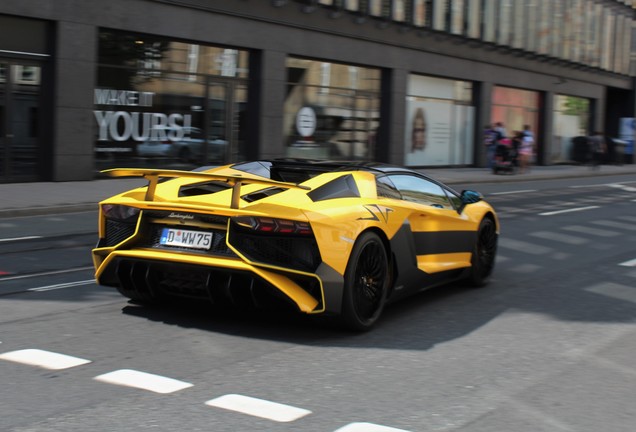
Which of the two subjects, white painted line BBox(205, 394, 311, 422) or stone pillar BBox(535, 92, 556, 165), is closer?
white painted line BBox(205, 394, 311, 422)

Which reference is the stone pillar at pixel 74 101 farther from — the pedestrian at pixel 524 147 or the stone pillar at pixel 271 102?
the pedestrian at pixel 524 147

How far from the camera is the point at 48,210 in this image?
1413 centimetres

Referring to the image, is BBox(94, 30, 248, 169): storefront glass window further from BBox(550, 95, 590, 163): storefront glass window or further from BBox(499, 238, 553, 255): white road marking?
BBox(550, 95, 590, 163): storefront glass window

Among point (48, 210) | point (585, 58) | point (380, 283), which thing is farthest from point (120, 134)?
point (585, 58)

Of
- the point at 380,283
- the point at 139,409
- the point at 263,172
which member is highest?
the point at 263,172

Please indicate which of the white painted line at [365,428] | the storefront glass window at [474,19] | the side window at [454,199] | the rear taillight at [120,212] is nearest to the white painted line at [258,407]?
the white painted line at [365,428]

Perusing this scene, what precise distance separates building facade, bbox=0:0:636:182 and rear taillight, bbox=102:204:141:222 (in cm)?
1261

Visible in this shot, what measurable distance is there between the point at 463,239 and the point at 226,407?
406cm

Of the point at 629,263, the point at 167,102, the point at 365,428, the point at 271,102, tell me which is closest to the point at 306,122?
the point at 271,102

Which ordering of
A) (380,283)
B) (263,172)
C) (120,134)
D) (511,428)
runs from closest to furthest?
(511,428) < (380,283) < (263,172) < (120,134)

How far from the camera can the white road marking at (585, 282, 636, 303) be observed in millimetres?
8148

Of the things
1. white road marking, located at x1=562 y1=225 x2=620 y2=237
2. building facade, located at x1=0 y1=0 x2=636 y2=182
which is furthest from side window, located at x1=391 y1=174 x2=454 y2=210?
building facade, located at x1=0 y1=0 x2=636 y2=182

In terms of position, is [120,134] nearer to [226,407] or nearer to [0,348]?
[0,348]

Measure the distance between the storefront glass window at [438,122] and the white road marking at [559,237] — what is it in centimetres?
1765
